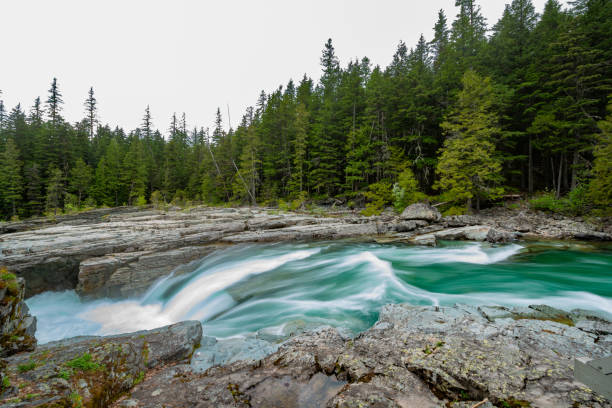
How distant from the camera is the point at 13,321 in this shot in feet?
11.8

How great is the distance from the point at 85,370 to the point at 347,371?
3102 mm

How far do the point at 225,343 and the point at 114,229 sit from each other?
11474mm

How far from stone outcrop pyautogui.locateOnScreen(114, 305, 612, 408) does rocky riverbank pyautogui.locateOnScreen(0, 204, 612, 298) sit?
7443 mm

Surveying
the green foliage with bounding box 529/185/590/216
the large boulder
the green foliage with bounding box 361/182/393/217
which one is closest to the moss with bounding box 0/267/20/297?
the large boulder

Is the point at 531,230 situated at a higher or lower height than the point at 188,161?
lower

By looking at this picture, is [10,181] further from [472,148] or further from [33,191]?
[472,148]

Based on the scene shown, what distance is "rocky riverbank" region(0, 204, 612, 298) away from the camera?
8.51 meters

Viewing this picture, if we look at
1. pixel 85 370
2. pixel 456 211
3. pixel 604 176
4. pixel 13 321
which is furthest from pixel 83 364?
pixel 604 176

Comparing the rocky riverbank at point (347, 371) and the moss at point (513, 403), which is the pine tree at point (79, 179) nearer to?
the rocky riverbank at point (347, 371)

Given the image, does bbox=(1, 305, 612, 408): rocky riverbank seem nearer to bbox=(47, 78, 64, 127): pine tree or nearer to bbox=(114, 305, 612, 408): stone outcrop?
bbox=(114, 305, 612, 408): stone outcrop

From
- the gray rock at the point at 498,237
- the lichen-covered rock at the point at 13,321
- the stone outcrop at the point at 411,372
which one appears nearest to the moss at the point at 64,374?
the stone outcrop at the point at 411,372

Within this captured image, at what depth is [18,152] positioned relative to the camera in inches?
1344

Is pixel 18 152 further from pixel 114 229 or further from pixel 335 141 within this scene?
pixel 335 141

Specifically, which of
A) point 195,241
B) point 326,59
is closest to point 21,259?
point 195,241
